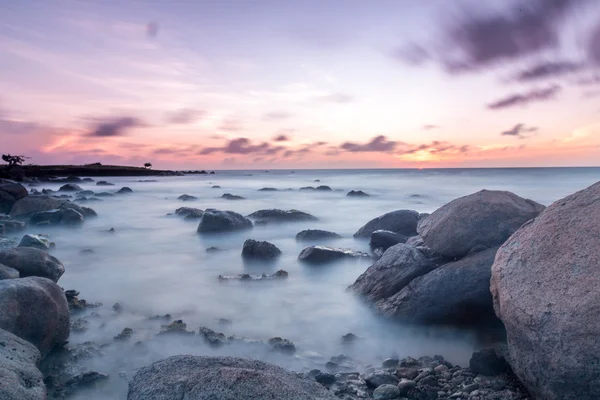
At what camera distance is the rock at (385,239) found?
11.2 metres

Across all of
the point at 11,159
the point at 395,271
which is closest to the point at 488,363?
the point at 395,271

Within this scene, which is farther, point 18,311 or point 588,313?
point 18,311

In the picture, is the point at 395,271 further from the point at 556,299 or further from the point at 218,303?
the point at 556,299

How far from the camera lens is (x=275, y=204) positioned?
29.3 m

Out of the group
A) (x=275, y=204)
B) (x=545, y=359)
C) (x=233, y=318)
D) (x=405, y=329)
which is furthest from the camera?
(x=275, y=204)

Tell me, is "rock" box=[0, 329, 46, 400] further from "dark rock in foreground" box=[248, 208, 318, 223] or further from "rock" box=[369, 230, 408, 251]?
"dark rock in foreground" box=[248, 208, 318, 223]

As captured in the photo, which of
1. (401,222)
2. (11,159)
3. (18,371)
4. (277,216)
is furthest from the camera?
(11,159)

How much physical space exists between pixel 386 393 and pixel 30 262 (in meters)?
5.92

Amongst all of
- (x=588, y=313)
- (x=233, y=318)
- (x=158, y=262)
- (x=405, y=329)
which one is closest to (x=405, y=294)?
(x=405, y=329)

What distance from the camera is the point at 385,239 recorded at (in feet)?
37.5

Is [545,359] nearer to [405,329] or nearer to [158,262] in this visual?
[405,329]

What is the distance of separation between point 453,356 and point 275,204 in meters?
23.9

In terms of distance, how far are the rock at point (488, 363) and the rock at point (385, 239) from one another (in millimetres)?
5913

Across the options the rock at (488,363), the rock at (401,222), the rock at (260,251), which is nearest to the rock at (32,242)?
the rock at (260,251)
